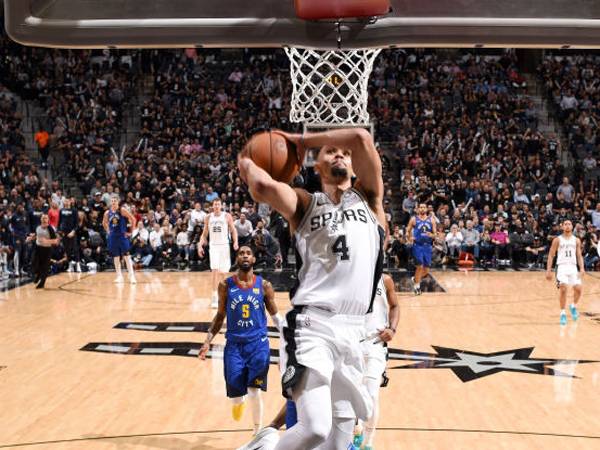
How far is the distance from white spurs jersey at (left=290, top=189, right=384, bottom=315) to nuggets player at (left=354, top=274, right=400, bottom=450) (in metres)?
1.67

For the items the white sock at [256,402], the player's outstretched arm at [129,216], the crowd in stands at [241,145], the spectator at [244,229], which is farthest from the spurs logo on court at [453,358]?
the crowd in stands at [241,145]

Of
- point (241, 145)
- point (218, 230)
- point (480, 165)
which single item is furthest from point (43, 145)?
point (480, 165)

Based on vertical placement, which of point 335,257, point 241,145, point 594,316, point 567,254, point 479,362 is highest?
point 241,145

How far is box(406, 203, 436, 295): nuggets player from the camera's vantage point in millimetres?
14914

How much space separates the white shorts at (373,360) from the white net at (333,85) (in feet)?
6.06

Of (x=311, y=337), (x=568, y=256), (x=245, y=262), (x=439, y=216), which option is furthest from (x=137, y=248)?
(x=311, y=337)

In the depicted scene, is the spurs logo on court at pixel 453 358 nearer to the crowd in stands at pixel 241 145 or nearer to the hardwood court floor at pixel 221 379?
the hardwood court floor at pixel 221 379

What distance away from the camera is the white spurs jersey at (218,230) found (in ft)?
44.5

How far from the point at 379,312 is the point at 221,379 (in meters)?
2.92

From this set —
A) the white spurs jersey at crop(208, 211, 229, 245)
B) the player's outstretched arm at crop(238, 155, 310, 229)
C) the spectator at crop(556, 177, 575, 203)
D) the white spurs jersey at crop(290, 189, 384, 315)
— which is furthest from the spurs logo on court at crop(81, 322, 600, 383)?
the spectator at crop(556, 177, 575, 203)

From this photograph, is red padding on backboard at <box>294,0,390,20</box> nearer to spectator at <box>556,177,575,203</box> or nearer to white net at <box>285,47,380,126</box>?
white net at <box>285,47,380,126</box>

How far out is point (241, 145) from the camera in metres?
22.0

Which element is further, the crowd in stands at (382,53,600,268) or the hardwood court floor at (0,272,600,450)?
the crowd in stands at (382,53,600,268)

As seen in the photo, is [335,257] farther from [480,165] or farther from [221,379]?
[480,165]
